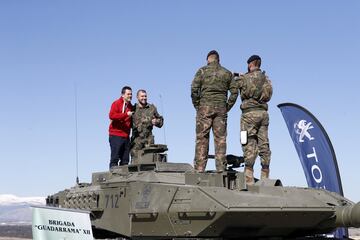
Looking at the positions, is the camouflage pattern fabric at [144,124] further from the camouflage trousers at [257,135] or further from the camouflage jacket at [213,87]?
the camouflage trousers at [257,135]

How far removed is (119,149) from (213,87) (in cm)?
334

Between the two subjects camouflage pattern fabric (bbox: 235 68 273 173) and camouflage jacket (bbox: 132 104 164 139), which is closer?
camouflage pattern fabric (bbox: 235 68 273 173)

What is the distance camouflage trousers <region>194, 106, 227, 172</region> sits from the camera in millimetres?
12750

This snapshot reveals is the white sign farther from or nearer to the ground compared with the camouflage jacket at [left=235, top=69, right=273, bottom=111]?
nearer to the ground

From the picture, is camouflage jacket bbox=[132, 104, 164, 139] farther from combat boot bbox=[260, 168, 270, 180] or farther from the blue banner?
the blue banner

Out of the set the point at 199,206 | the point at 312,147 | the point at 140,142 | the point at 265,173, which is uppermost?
the point at 140,142

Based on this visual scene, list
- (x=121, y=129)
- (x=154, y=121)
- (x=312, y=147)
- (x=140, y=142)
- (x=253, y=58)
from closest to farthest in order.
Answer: (x=253, y=58) < (x=154, y=121) < (x=140, y=142) < (x=121, y=129) < (x=312, y=147)

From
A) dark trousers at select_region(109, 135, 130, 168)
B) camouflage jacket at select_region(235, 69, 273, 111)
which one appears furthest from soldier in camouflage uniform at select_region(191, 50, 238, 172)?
dark trousers at select_region(109, 135, 130, 168)

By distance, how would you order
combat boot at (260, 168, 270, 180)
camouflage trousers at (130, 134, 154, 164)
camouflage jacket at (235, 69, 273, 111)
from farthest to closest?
camouflage trousers at (130, 134, 154, 164)
camouflage jacket at (235, 69, 273, 111)
combat boot at (260, 168, 270, 180)

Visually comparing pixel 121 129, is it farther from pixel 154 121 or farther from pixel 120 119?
pixel 154 121

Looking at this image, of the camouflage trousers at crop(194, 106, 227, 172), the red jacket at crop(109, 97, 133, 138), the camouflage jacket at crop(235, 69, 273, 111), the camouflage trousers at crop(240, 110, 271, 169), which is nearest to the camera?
the camouflage trousers at crop(194, 106, 227, 172)

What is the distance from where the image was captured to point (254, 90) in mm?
13258

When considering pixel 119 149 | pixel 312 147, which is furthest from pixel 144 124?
pixel 312 147

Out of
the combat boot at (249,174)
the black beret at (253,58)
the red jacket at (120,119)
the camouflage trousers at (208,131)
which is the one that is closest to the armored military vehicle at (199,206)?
the camouflage trousers at (208,131)
